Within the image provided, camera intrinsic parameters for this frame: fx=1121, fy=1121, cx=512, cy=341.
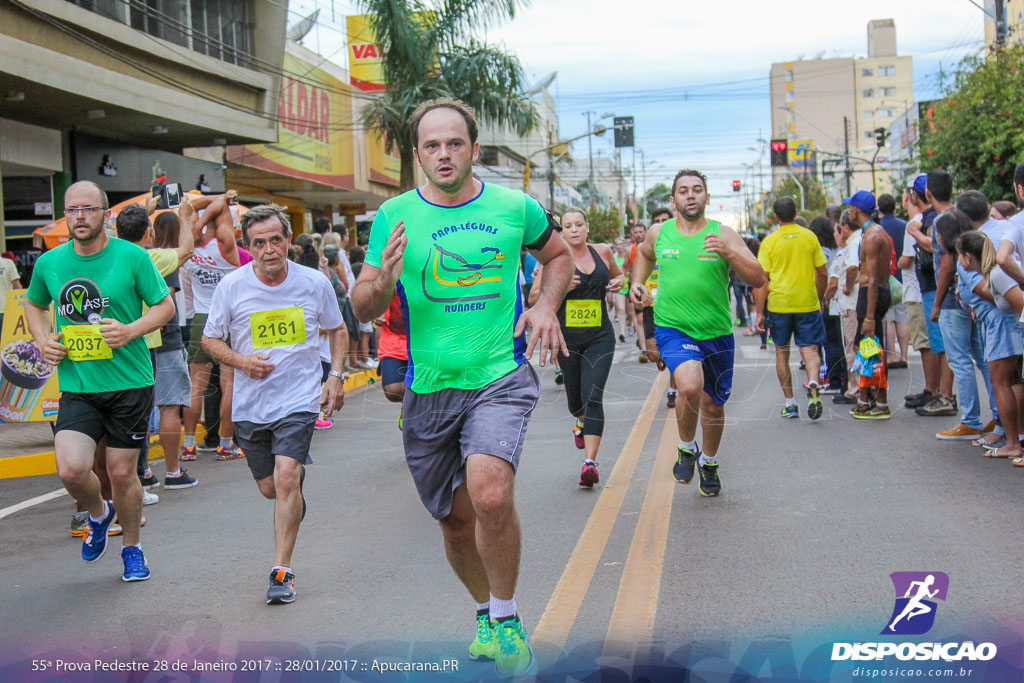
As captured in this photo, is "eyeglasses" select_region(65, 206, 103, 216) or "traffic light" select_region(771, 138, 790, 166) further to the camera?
"traffic light" select_region(771, 138, 790, 166)

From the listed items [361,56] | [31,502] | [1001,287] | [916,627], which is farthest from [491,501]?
[361,56]

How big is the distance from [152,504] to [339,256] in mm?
6771

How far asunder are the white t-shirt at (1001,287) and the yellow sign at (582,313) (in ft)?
9.25

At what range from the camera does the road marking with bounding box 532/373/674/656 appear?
450 centimetres

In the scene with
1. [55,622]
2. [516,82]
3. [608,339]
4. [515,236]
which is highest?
[516,82]

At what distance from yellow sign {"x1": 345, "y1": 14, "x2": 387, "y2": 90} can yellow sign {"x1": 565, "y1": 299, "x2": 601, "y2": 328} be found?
29.0m

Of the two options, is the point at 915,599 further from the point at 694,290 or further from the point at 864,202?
the point at 864,202

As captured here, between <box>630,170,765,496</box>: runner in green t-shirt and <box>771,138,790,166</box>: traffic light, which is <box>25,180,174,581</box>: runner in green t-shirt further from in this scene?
<box>771,138,790,166</box>: traffic light

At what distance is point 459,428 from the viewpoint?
4156 mm

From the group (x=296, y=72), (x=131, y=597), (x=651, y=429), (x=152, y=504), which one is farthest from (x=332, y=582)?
(x=296, y=72)

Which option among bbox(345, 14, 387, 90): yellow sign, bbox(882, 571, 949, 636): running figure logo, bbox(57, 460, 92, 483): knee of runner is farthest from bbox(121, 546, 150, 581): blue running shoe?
bbox(345, 14, 387, 90): yellow sign

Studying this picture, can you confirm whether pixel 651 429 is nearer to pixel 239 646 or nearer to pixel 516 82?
pixel 239 646

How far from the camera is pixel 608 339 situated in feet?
26.8

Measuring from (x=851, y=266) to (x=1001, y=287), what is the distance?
140 inches
